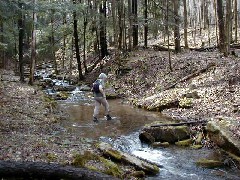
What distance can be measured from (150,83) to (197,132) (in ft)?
34.5

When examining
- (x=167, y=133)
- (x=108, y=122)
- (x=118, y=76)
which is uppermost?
(x=118, y=76)

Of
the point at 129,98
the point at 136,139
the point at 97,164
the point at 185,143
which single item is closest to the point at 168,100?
the point at 129,98

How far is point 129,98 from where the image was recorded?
20797mm

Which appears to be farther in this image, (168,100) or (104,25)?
(104,25)

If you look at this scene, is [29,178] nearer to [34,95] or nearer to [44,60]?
[34,95]

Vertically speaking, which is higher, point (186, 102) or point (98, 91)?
point (98, 91)

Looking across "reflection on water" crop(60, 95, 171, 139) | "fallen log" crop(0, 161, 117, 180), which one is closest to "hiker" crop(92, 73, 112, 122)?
"reflection on water" crop(60, 95, 171, 139)

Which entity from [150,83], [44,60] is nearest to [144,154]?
A: [150,83]

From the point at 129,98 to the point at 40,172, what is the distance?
44.8 ft

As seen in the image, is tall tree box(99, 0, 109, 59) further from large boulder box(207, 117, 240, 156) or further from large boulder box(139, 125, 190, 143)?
large boulder box(207, 117, 240, 156)

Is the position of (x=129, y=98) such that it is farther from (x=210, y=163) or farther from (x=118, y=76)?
(x=210, y=163)

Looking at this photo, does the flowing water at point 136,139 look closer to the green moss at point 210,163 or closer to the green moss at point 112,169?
the green moss at point 210,163

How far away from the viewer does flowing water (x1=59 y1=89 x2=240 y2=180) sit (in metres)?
8.93

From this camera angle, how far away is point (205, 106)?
15406 mm
